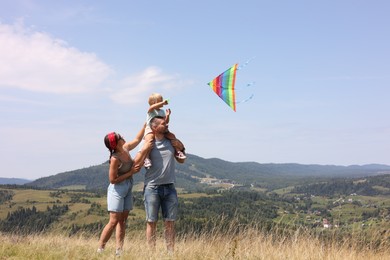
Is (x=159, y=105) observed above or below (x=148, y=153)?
above

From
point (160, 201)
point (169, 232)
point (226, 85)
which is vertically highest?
point (226, 85)

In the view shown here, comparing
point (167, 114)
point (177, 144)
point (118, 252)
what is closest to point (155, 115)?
point (167, 114)

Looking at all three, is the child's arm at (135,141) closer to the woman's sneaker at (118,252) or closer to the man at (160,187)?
the man at (160,187)

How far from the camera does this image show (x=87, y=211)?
394ft

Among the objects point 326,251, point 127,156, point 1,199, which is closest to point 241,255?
point 326,251

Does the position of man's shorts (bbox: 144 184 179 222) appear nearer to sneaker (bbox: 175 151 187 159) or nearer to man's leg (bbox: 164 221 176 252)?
man's leg (bbox: 164 221 176 252)

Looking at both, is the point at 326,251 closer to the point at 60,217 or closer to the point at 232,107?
the point at 232,107

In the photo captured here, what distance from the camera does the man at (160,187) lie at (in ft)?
17.9

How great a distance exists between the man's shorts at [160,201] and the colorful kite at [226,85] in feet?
5.63

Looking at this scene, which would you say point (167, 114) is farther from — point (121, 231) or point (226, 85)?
point (121, 231)

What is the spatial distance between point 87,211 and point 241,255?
404 feet

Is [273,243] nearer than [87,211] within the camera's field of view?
Yes

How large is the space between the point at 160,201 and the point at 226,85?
2.19 metres

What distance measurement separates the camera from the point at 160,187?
5.50m
